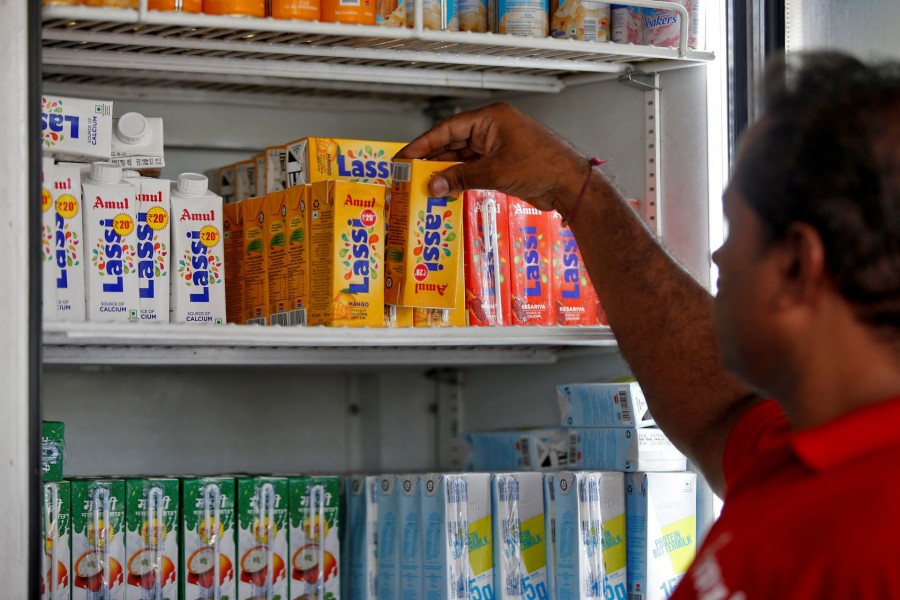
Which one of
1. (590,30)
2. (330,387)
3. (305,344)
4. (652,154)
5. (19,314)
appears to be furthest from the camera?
(330,387)

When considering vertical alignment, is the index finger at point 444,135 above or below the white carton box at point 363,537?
above

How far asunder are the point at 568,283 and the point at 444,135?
14.2 inches

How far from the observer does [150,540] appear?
1818 mm

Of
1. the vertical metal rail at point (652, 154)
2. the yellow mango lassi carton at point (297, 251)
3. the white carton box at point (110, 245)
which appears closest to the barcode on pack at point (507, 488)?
the yellow mango lassi carton at point (297, 251)

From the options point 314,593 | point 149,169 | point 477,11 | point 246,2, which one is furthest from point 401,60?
point 314,593

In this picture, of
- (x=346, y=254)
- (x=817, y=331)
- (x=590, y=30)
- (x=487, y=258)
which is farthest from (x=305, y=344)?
(x=817, y=331)

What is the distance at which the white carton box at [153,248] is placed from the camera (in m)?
1.75

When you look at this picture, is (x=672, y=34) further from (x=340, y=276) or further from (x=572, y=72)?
(x=340, y=276)

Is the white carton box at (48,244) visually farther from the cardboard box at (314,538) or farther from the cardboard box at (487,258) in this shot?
the cardboard box at (487,258)

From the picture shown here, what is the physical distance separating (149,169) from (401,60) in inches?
17.4

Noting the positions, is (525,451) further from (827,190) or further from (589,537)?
(827,190)

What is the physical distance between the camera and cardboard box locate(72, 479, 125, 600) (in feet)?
5.85

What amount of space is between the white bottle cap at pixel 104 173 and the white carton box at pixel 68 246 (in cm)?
3

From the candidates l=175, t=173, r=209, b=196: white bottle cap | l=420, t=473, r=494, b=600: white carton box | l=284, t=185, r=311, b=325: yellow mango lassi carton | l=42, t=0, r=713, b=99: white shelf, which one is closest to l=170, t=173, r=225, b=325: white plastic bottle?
l=175, t=173, r=209, b=196: white bottle cap
